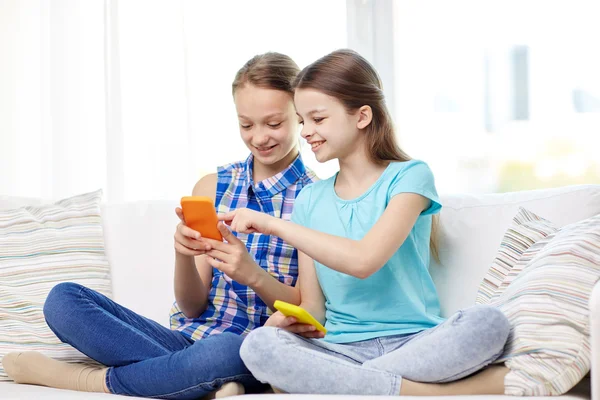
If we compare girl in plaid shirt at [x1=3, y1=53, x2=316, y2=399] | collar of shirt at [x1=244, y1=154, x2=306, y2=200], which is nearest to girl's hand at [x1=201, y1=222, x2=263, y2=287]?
girl in plaid shirt at [x1=3, y1=53, x2=316, y2=399]

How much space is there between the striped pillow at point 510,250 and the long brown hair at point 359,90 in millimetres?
185

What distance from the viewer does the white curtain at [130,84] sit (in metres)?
3.02

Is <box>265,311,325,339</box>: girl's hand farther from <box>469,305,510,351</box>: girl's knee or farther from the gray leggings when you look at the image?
<box>469,305,510,351</box>: girl's knee

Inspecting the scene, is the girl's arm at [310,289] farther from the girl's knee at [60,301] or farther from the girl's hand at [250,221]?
the girl's knee at [60,301]

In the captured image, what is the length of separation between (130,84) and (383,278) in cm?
183

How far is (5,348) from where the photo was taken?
185 centimetres

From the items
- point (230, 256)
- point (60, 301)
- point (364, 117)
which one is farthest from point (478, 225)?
point (60, 301)

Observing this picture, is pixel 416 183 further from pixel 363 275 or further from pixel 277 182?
pixel 277 182

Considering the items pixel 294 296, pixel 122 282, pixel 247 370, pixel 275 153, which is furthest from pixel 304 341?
pixel 122 282

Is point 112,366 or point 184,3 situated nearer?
point 112,366

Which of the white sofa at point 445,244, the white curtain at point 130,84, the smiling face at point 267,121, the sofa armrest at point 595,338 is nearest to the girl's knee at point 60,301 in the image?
the white sofa at point 445,244

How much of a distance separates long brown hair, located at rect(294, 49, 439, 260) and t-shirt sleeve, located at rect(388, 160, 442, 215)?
0.09 meters

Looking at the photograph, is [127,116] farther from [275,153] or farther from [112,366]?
[112,366]

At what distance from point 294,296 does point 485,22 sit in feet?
4.59
